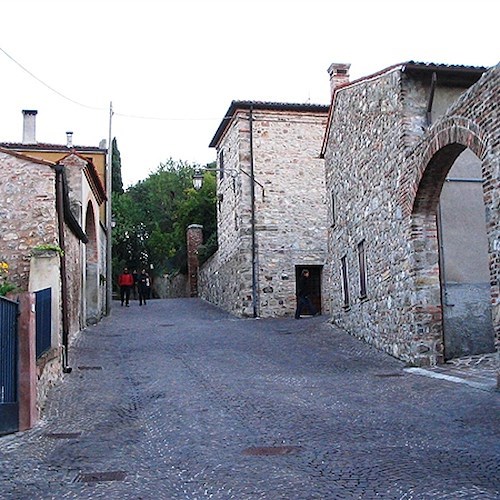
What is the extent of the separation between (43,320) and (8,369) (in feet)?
8.06

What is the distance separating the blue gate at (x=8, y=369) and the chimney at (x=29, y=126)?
1988cm

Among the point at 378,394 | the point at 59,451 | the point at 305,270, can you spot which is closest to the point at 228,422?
the point at 59,451

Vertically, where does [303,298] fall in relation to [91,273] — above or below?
below

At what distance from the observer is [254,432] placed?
7.46 m

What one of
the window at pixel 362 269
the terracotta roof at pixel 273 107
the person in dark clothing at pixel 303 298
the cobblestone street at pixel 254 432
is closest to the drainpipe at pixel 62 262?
the cobblestone street at pixel 254 432

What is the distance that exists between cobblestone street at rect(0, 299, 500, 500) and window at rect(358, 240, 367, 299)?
6.66ft

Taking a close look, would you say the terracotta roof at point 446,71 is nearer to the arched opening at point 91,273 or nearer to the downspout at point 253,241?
the downspout at point 253,241

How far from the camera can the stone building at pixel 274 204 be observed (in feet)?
74.3

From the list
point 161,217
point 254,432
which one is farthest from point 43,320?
point 161,217

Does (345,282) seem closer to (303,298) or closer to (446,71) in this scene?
(303,298)

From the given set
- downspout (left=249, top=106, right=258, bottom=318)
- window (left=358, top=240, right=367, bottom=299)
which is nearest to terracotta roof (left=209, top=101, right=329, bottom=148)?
downspout (left=249, top=106, right=258, bottom=318)

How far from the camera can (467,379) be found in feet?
34.0

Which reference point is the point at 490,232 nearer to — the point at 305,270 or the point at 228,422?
the point at 228,422

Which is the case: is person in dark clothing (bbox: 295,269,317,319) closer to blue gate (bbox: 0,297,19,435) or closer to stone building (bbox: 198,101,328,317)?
stone building (bbox: 198,101,328,317)
